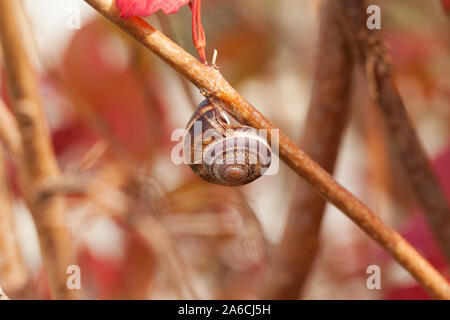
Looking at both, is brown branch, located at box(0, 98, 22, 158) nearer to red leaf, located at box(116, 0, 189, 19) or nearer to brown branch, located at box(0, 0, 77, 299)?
brown branch, located at box(0, 0, 77, 299)

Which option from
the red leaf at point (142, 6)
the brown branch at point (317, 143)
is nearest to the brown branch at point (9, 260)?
the brown branch at point (317, 143)

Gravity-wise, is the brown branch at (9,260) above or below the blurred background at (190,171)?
below

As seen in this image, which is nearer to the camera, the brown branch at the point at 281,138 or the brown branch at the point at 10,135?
the brown branch at the point at 281,138

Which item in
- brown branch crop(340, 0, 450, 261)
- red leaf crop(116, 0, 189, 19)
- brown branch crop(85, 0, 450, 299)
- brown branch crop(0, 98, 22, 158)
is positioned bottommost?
brown branch crop(85, 0, 450, 299)

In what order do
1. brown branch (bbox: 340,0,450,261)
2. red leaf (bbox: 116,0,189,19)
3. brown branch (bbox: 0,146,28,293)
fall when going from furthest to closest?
1. brown branch (bbox: 0,146,28,293)
2. brown branch (bbox: 340,0,450,261)
3. red leaf (bbox: 116,0,189,19)

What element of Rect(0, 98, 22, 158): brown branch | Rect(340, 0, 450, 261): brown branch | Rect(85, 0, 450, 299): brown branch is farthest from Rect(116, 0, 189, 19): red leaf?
Rect(0, 98, 22, 158): brown branch

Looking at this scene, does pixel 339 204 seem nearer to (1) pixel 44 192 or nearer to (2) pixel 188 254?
(1) pixel 44 192

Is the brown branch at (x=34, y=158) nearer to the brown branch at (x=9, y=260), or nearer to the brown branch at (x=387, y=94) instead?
the brown branch at (x=9, y=260)
